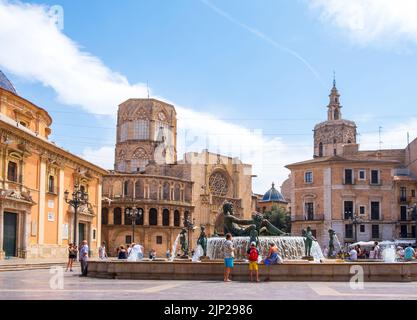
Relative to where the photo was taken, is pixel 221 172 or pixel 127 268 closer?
pixel 127 268

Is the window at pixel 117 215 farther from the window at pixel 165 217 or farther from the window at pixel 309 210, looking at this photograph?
the window at pixel 309 210

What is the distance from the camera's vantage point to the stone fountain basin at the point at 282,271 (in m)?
16.5

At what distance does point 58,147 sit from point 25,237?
256 inches

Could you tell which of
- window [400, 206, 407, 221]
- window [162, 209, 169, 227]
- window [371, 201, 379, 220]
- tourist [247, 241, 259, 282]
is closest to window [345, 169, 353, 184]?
window [371, 201, 379, 220]

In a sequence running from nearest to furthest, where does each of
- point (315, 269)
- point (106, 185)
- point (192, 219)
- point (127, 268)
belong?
point (315, 269) < point (127, 268) < point (106, 185) < point (192, 219)

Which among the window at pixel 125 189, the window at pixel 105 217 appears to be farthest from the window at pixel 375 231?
the window at pixel 105 217

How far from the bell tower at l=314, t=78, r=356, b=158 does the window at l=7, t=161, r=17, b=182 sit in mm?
72534

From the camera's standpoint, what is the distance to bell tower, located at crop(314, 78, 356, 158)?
325 feet

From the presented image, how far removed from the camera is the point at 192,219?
68938mm

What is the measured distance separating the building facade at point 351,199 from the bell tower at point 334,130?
42.9 m

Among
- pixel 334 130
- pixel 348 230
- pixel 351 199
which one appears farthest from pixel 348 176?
pixel 334 130

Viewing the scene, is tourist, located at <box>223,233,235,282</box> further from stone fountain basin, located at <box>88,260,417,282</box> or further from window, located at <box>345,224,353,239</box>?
window, located at <box>345,224,353,239</box>
